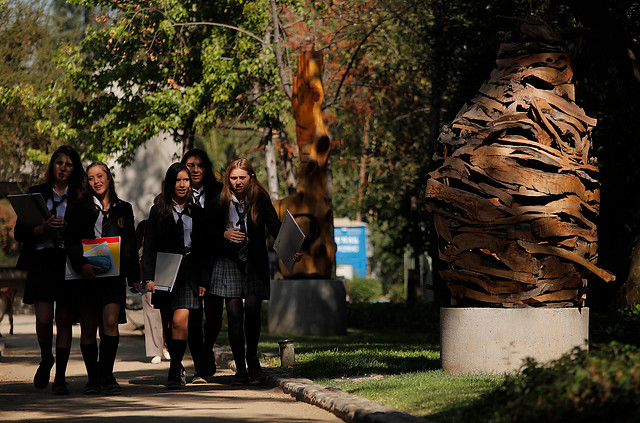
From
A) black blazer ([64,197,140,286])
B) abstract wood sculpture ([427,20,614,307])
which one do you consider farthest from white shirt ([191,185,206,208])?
abstract wood sculpture ([427,20,614,307])

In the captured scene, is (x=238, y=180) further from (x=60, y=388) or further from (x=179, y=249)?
(x=60, y=388)

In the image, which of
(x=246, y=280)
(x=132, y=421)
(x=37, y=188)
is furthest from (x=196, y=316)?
(x=132, y=421)

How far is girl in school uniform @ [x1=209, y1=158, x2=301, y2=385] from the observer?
9.12 meters

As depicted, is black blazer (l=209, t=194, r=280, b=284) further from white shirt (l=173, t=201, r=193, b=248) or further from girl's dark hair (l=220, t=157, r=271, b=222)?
white shirt (l=173, t=201, r=193, b=248)

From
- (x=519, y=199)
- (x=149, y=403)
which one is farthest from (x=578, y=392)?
(x=149, y=403)

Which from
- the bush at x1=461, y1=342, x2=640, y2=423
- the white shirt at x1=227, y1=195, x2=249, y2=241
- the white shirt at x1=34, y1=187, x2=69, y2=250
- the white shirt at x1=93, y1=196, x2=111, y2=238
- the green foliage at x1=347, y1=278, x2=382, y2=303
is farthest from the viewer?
the green foliage at x1=347, y1=278, x2=382, y2=303

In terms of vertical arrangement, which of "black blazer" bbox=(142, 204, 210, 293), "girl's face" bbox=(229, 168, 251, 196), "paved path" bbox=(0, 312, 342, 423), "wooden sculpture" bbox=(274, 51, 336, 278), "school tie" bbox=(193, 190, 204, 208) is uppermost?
"wooden sculpture" bbox=(274, 51, 336, 278)

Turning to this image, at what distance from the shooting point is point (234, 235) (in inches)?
356

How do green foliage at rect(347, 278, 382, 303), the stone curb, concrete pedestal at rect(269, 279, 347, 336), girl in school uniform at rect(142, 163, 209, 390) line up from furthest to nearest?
green foliage at rect(347, 278, 382, 303) → concrete pedestal at rect(269, 279, 347, 336) → girl in school uniform at rect(142, 163, 209, 390) → the stone curb

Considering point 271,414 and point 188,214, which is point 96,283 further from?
point 271,414

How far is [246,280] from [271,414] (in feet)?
7.37

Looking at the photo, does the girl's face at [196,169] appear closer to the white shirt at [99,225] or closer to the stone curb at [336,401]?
the white shirt at [99,225]

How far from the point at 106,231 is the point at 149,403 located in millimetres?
1807

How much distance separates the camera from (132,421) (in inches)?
259
